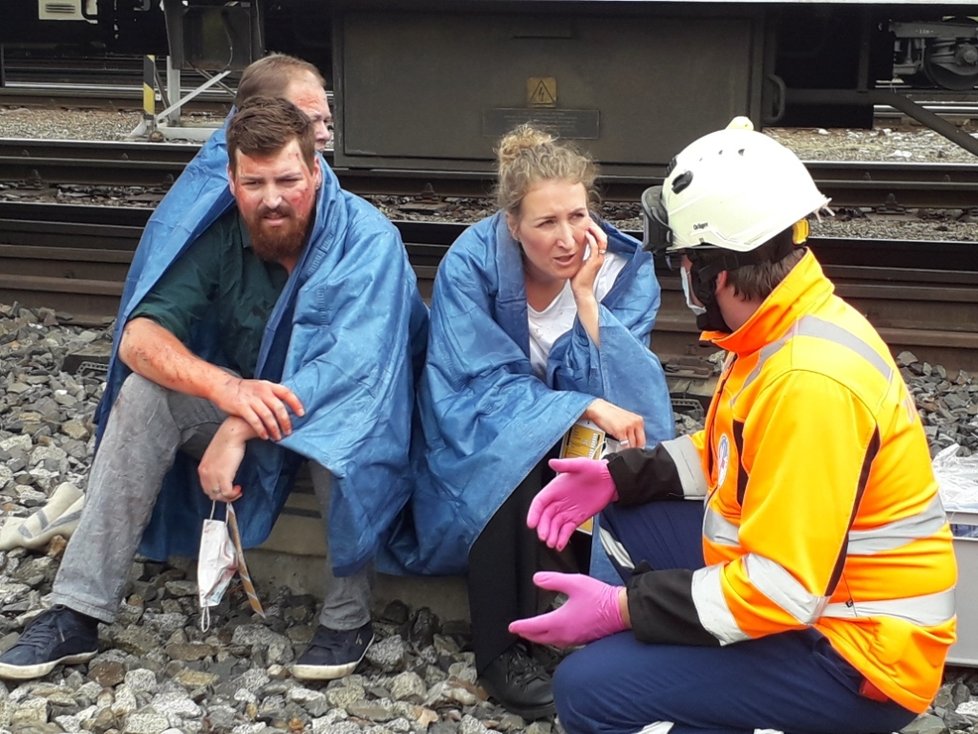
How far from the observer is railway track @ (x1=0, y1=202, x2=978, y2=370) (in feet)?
18.4

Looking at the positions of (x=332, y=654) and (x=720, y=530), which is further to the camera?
(x=332, y=654)

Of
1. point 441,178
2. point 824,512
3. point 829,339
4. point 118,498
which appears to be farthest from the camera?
point 441,178

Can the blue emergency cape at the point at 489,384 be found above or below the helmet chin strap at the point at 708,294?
below

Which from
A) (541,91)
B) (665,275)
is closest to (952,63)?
(665,275)

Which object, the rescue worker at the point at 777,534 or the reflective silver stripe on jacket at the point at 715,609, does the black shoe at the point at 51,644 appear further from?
the reflective silver stripe on jacket at the point at 715,609

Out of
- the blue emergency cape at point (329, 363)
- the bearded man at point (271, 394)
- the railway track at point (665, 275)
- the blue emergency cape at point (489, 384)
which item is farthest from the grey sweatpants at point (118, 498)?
the railway track at point (665, 275)

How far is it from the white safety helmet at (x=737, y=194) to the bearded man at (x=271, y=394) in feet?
A: 3.63

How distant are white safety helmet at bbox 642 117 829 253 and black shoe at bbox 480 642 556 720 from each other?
4.14 ft

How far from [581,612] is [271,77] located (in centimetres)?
194

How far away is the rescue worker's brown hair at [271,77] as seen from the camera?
3607mm

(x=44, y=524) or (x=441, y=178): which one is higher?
(x=441, y=178)

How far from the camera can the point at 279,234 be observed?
3250 millimetres

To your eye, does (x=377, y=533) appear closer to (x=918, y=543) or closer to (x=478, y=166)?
(x=918, y=543)

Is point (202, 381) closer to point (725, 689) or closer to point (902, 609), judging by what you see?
point (725, 689)
